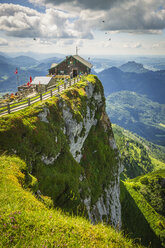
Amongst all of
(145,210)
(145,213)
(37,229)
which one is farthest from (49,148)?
(145,210)

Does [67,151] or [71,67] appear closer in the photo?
[67,151]

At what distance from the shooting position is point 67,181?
18.4m

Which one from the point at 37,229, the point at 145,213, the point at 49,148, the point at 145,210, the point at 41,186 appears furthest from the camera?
the point at 145,210

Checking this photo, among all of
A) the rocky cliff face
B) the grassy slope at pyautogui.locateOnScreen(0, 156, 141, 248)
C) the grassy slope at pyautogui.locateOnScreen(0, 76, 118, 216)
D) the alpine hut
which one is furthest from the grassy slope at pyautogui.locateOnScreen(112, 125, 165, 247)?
the alpine hut

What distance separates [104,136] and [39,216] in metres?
33.7

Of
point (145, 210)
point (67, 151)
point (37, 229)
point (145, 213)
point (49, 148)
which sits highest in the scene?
point (37, 229)

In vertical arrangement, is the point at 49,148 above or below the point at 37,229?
below

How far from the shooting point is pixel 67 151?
2202cm

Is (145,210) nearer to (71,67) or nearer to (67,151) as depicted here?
(67,151)

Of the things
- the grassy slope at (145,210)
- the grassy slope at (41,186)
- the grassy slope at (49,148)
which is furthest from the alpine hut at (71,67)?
the grassy slope at (145,210)

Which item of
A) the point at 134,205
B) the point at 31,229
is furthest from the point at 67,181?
the point at 134,205

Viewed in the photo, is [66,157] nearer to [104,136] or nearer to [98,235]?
[98,235]

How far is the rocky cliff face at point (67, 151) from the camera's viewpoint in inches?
610

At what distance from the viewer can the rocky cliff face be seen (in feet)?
50.8
